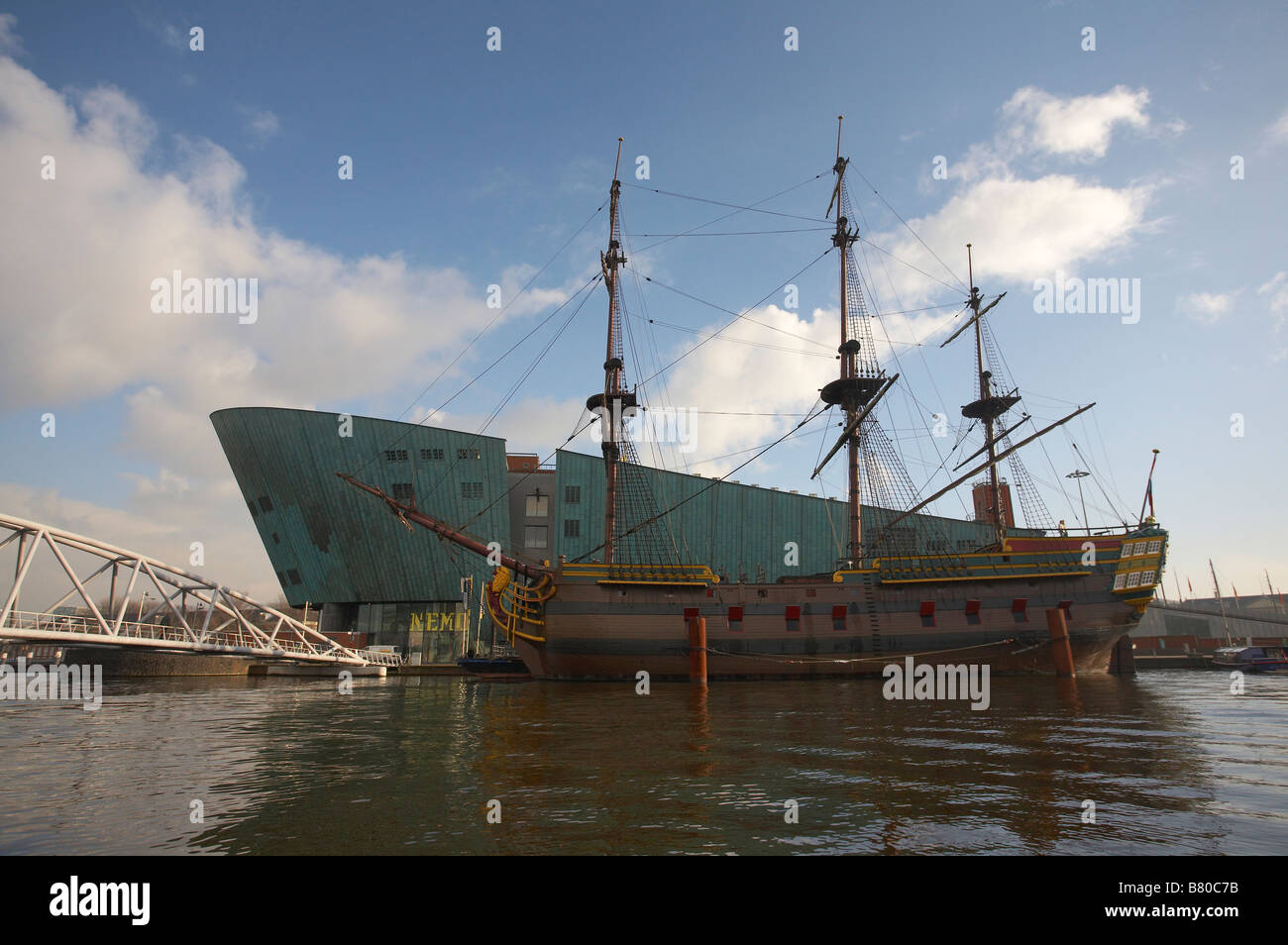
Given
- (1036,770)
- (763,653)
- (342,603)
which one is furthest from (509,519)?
(1036,770)

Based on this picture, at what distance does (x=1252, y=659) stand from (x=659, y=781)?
6370 centimetres

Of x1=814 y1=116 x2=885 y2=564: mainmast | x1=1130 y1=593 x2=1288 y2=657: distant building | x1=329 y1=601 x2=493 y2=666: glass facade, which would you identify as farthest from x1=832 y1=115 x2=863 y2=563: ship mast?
x1=1130 y1=593 x2=1288 y2=657: distant building

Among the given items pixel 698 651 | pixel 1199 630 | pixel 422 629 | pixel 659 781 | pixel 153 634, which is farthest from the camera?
pixel 1199 630

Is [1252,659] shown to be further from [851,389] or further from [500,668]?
[500,668]

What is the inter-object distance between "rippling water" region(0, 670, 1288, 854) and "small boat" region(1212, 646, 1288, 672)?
41.5m

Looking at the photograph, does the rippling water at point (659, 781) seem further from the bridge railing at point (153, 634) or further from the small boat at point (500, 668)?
the small boat at point (500, 668)

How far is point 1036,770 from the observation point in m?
9.67

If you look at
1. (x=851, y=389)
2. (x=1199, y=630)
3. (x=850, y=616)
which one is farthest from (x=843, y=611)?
(x=1199, y=630)

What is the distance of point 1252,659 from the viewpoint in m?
49.8

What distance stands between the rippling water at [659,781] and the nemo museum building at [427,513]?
35114 mm

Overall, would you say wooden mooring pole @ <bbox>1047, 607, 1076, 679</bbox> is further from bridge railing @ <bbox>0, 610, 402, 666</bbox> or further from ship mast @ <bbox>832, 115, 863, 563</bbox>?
bridge railing @ <bbox>0, 610, 402, 666</bbox>

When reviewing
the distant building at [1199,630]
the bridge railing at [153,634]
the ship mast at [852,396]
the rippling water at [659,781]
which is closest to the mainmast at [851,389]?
the ship mast at [852,396]
